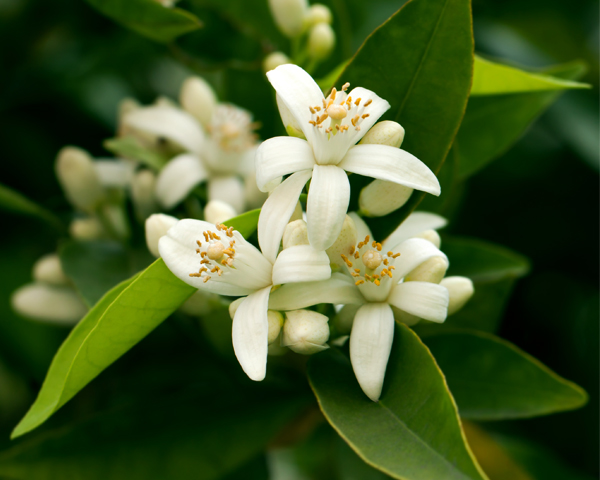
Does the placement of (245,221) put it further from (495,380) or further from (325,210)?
(495,380)

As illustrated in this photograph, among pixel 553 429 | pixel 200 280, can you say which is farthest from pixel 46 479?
pixel 553 429

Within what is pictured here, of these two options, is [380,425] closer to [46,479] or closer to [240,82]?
[46,479]

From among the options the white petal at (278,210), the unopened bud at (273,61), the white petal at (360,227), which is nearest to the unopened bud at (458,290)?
the white petal at (360,227)

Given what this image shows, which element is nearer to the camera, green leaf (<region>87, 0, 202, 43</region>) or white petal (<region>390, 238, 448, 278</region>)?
white petal (<region>390, 238, 448, 278</region>)

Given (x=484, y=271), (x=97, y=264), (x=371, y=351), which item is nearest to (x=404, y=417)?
(x=371, y=351)

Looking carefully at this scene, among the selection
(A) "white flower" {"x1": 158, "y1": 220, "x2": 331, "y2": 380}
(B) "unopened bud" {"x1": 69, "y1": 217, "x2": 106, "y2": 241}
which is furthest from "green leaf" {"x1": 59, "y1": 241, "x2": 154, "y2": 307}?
(A) "white flower" {"x1": 158, "y1": 220, "x2": 331, "y2": 380}

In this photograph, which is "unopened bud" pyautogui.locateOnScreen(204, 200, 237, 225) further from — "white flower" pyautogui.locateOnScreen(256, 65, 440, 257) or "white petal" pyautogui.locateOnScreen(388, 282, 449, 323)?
"white petal" pyautogui.locateOnScreen(388, 282, 449, 323)

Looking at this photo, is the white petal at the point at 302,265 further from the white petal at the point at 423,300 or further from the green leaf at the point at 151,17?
the green leaf at the point at 151,17
